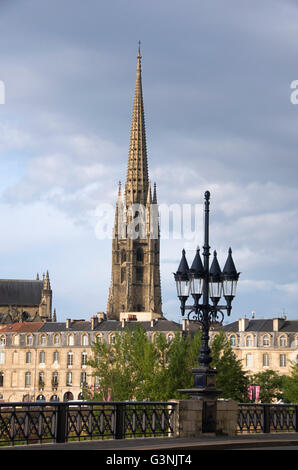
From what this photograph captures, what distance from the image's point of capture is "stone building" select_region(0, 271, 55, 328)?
185 metres

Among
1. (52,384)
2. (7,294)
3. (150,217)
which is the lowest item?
(52,384)

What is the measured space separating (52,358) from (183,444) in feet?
344

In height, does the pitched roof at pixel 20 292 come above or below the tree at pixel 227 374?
above

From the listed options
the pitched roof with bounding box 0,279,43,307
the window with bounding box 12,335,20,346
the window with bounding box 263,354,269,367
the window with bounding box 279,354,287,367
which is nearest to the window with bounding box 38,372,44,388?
the window with bounding box 12,335,20,346

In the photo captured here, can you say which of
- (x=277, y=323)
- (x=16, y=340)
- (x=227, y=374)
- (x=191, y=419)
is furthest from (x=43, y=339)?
(x=191, y=419)

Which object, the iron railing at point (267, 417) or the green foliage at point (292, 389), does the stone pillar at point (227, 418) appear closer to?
the iron railing at point (267, 417)

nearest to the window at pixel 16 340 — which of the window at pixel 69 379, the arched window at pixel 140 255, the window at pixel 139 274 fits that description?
the window at pixel 69 379

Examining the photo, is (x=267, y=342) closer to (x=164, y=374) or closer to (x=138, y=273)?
(x=164, y=374)

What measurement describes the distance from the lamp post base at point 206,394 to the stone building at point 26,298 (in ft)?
509

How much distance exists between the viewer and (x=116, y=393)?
7669 cm

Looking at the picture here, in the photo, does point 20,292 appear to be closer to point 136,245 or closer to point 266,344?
point 136,245

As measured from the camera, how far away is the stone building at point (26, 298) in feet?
607

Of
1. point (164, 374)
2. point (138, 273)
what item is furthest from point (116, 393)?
point (138, 273)
